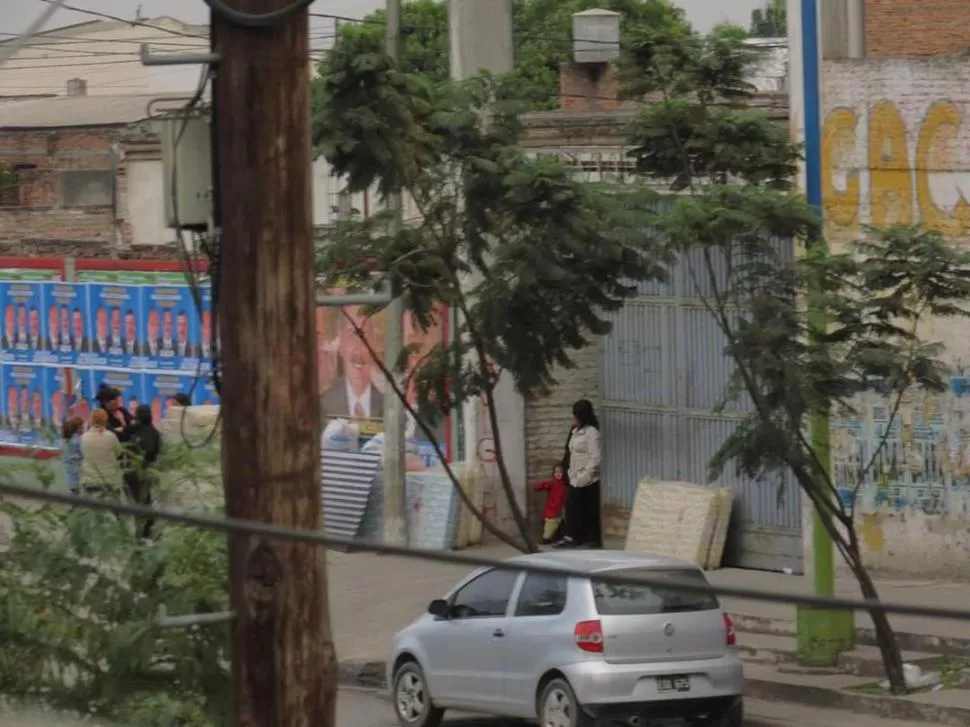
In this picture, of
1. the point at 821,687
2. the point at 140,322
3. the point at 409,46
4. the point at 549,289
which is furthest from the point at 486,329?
the point at 409,46

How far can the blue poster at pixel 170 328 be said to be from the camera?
25.9 metres

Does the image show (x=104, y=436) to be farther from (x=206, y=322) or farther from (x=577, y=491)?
(x=577, y=491)

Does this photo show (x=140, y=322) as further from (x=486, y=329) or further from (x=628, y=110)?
(x=486, y=329)

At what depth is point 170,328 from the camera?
26.4 m

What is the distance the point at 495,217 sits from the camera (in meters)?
14.7

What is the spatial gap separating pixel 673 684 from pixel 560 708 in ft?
2.43

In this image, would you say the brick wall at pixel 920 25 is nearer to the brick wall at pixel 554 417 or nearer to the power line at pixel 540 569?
the brick wall at pixel 554 417

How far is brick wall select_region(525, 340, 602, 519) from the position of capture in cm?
2056

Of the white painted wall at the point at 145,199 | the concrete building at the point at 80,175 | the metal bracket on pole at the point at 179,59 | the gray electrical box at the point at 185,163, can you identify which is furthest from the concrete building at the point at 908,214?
the white painted wall at the point at 145,199

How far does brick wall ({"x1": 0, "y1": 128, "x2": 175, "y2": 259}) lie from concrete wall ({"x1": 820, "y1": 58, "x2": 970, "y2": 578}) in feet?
47.9

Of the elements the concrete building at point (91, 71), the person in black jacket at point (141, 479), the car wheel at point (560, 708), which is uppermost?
the concrete building at point (91, 71)

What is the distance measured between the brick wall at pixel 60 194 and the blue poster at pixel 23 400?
189 cm

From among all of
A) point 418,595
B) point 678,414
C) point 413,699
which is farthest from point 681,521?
point 413,699

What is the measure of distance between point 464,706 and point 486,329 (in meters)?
3.52
